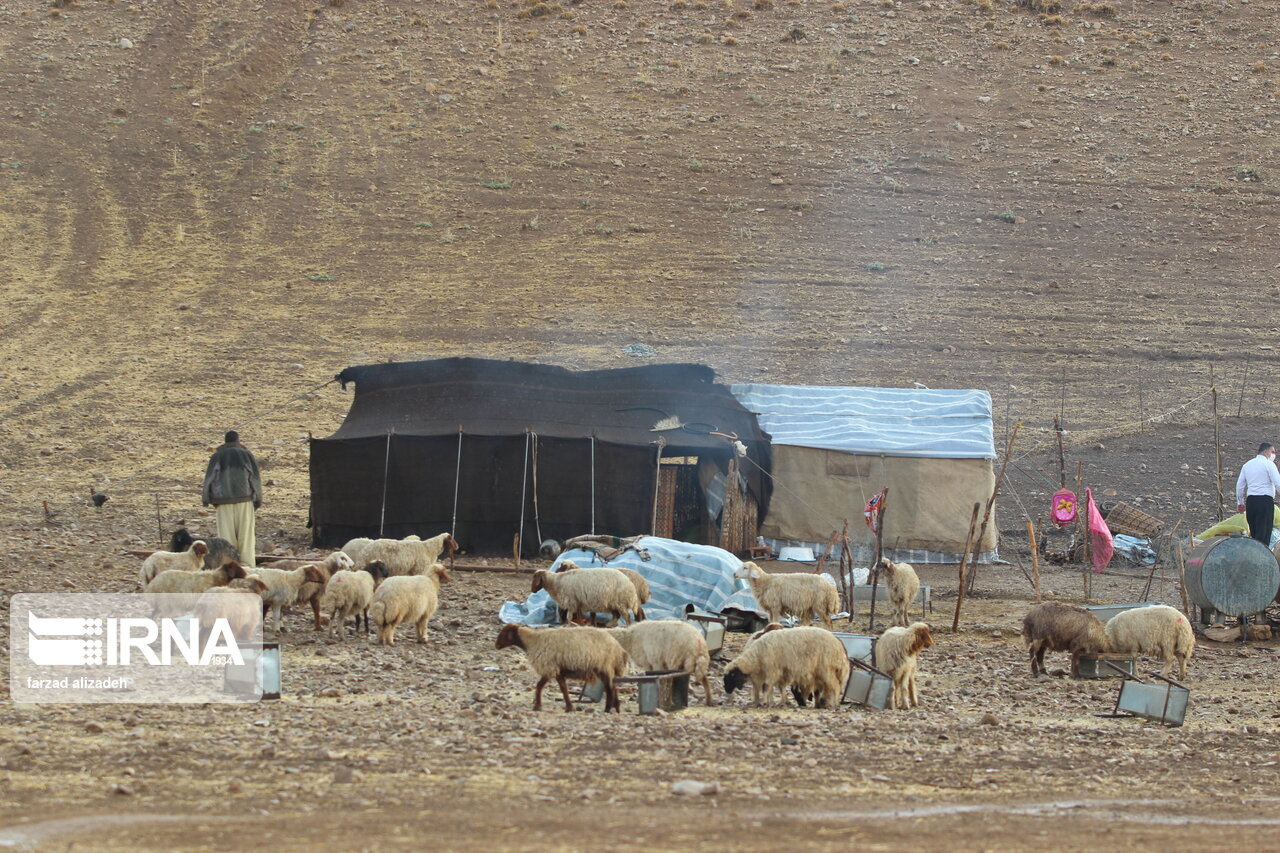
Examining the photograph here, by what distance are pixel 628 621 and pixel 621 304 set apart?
20689mm

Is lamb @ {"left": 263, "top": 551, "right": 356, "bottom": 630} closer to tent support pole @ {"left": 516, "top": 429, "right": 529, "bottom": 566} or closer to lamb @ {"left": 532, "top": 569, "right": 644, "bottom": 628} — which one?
lamb @ {"left": 532, "top": 569, "right": 644, "bottom": 628}

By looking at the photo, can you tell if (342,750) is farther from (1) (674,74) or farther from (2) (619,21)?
(2) (619,21)

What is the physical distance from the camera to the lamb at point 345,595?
12.1m

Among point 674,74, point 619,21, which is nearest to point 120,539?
point 674,74

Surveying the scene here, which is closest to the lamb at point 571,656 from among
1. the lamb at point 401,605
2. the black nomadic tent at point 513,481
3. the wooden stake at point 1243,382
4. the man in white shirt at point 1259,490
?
the lamb at point 401,605

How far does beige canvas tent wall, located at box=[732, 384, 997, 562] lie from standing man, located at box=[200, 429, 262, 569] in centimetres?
770

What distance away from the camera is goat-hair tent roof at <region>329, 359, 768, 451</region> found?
19375mm

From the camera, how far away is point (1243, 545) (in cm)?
1420

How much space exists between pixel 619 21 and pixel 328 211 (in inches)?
629

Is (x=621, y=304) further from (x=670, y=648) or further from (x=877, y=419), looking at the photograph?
(x=670, y=648)

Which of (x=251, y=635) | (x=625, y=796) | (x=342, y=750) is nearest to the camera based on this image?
(x=625, y=796)

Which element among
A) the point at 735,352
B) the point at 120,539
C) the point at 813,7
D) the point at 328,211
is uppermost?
the point at 813,7

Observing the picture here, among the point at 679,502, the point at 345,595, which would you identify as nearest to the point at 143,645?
the point at 345,595

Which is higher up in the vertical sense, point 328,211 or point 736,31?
point 736,31
